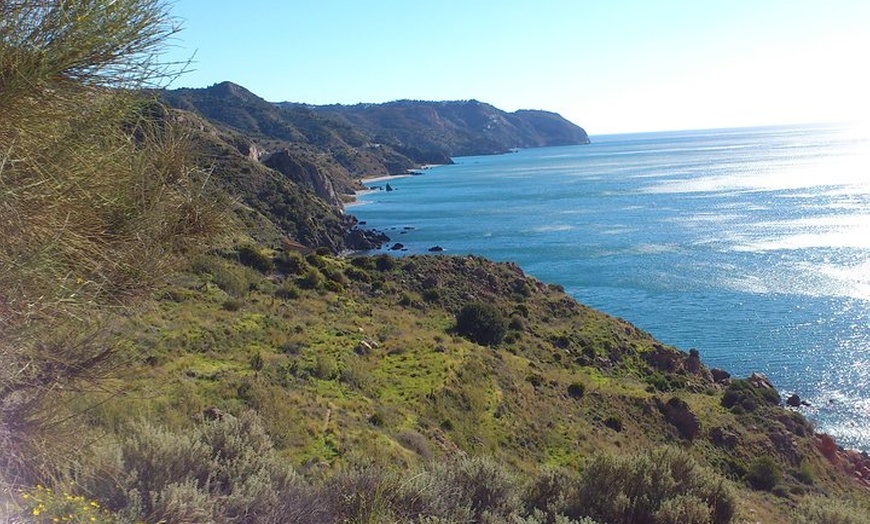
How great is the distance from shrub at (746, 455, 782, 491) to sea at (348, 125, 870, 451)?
23.1ft

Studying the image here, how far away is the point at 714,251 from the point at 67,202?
55689 millimetres

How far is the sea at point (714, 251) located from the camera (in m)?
31.7

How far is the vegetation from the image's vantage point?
4.29 metres

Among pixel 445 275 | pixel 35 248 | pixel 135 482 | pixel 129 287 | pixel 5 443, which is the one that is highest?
pixel 35 248

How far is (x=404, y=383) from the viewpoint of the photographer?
1725 centimetres

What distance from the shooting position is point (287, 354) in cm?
1697

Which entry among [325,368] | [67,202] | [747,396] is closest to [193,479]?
[67,202]

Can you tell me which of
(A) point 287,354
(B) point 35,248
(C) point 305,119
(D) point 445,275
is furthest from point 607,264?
(C) point 305,119

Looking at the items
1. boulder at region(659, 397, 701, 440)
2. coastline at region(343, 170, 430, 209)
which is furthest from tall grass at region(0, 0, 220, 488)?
coastline at region(343, 170, 430, 209)

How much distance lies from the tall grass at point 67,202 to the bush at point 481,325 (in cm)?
2064

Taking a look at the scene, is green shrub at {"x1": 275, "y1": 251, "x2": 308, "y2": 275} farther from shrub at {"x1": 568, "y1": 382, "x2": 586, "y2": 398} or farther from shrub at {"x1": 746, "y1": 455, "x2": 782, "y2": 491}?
shrub at {"x1": 746, "y1": 455, "x2": 782, "y2": 491}

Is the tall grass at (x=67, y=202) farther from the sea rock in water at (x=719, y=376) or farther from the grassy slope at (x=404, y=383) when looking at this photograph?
the sea rock in water at (x=719, y=376)

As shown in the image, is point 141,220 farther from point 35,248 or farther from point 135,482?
point 135,482

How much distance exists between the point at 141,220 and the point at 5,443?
2085 millimetres
